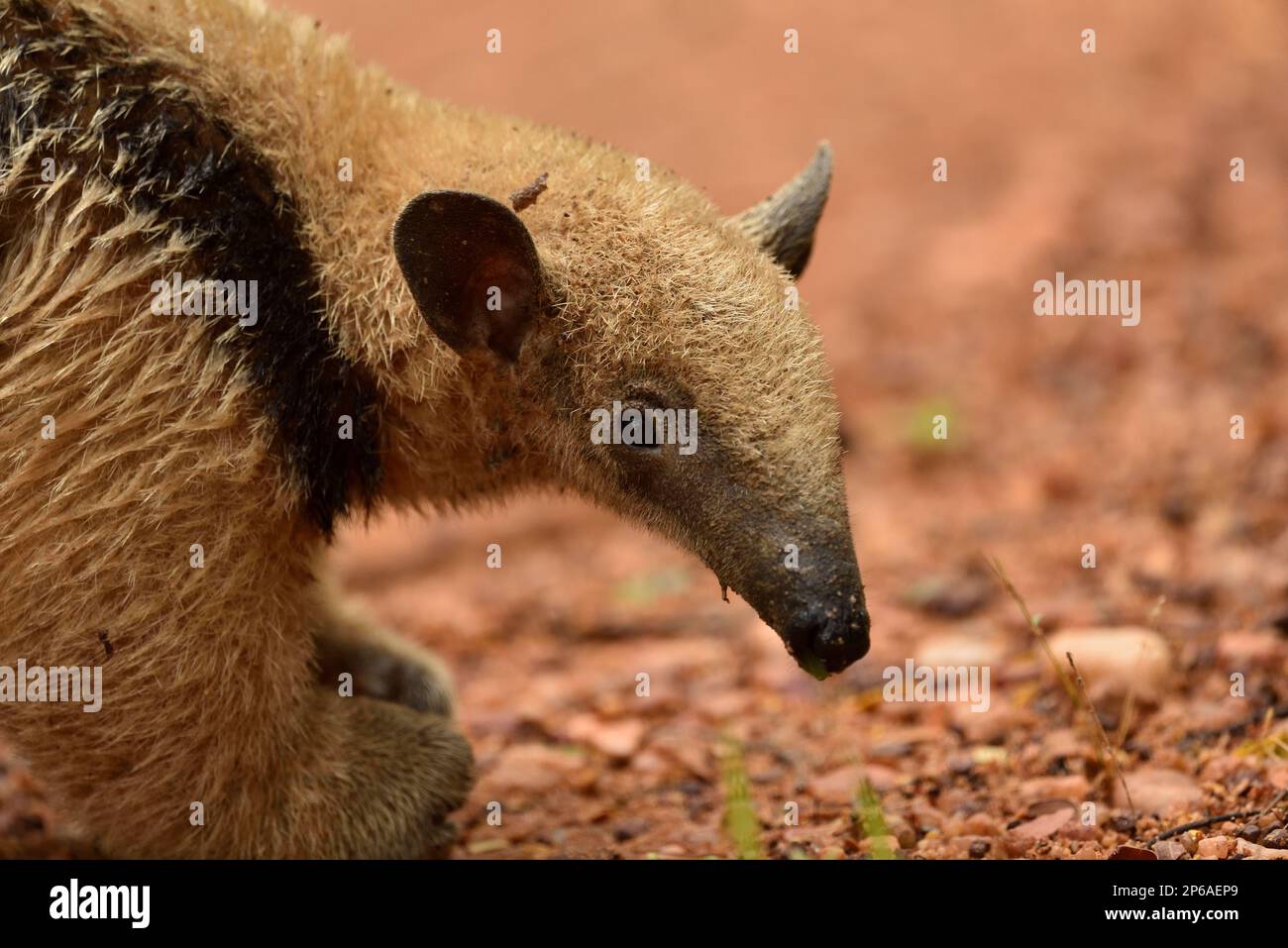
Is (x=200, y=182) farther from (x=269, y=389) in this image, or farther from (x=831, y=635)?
(x=831, y=635)

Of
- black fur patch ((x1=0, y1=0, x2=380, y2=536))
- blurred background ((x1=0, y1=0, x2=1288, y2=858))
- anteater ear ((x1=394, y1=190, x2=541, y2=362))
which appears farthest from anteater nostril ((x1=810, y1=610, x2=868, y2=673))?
black fur patch ((x1=0, y1=0, x2=380, y2=536))

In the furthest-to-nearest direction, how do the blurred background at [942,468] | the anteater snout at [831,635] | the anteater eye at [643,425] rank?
the blurred background at [942,468] < the anteater eye at [643,425] < the anteater snout at [831,635]

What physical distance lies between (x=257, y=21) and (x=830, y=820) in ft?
13.8

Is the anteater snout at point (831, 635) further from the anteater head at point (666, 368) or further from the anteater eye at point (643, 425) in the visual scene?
the anteater eye at point (643, 425)

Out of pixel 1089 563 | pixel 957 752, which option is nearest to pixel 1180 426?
pixel 1089 563

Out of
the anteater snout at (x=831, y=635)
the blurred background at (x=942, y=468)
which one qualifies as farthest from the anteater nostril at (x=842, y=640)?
the blurred background at (x=942, y=468)

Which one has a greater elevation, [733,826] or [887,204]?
[887,204]

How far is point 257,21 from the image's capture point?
5.99 metres

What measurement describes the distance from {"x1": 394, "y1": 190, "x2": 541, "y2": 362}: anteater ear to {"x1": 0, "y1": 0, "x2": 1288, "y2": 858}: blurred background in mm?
2016

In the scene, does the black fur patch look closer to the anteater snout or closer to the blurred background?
the anteater snout

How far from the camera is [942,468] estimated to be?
440 inches

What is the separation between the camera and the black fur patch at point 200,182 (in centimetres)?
531
